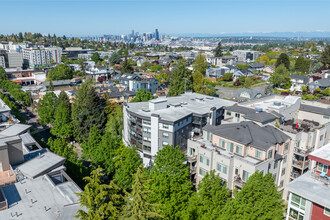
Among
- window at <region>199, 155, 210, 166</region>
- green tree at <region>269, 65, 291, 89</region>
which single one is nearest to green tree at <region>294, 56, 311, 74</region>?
green tree at <region>269, 65, 291, 89</region>

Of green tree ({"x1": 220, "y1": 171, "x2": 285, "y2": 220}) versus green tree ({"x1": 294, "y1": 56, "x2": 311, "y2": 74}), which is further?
green tree ({"x1": 294, "y1": 56, "x2": 311, "y2": 74})

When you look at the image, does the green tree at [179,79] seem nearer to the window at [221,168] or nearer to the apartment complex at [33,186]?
the window at [221,168]

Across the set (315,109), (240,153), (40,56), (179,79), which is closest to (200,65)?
(179,79)

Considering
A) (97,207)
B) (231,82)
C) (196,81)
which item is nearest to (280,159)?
(97,207)

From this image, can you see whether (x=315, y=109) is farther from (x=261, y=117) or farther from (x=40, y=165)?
(x=40, y=165)

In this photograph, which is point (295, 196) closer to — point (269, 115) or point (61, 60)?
point (269, 115)

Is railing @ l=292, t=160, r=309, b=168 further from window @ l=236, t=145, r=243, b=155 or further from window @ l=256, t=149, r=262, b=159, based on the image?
window @ l=236, t=145, r=243, b=155
